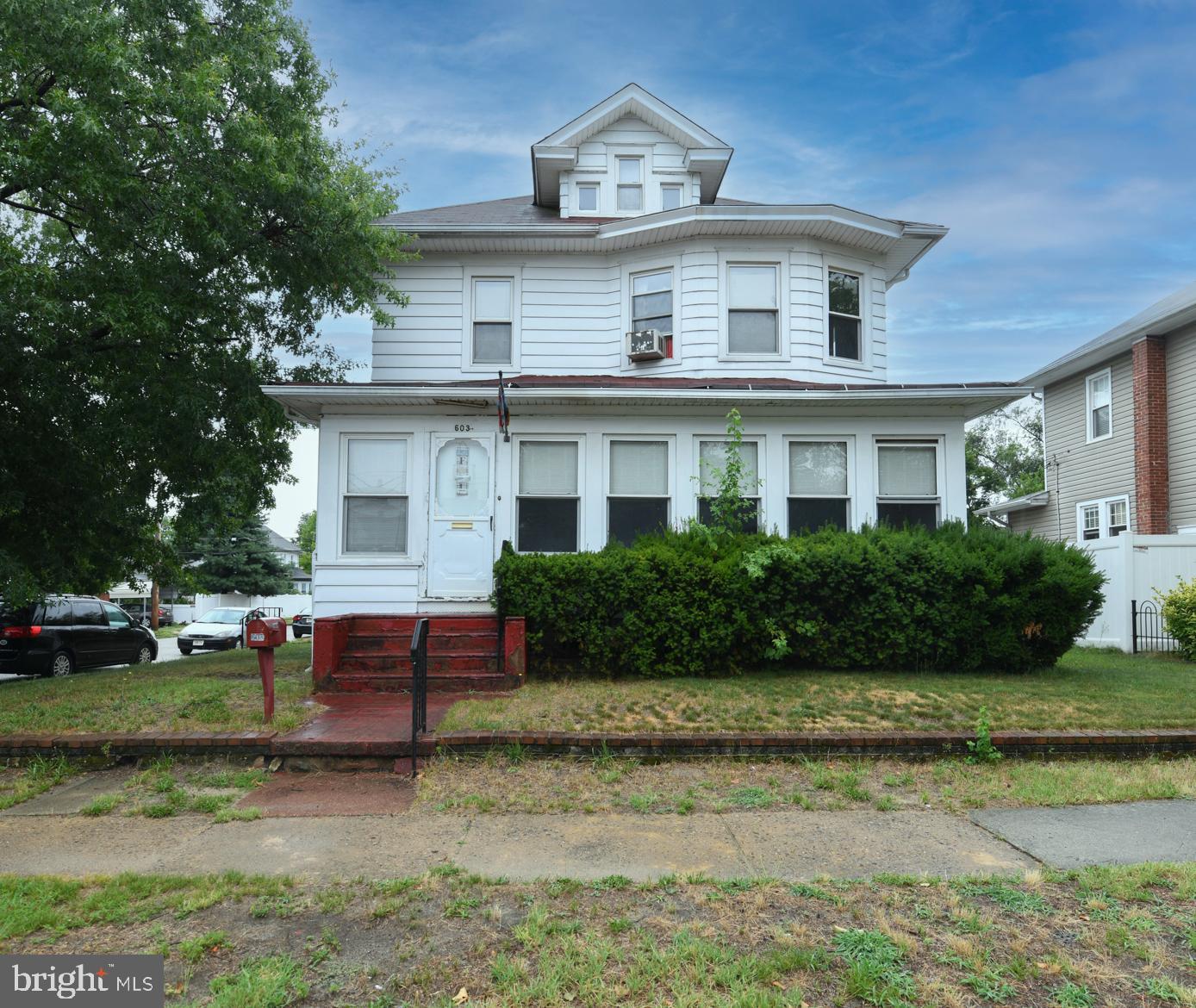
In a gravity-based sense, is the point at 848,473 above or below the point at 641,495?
above

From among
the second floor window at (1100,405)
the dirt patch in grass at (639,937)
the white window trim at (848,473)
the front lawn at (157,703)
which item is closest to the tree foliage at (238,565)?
the front lawn at (157,703)

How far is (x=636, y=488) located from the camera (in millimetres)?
11289

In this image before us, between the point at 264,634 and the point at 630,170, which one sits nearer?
the point at 264,634

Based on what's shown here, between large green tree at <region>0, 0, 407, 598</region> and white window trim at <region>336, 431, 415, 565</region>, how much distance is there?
2.68 m

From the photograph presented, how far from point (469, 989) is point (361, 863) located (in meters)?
1.58

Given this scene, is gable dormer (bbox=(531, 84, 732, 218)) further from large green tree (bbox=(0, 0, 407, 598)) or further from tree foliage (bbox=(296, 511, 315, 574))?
tree foliage (bbox=(296, 511, 315, 574))

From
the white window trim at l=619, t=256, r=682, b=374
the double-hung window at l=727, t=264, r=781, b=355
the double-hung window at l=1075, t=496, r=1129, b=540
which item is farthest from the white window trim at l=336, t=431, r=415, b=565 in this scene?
the double-hung window at l=1075, t=496, r=1129, b=540

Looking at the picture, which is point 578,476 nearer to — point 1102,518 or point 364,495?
point 364,495

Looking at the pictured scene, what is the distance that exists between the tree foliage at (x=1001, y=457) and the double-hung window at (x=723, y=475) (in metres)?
36.1

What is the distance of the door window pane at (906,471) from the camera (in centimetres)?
1126

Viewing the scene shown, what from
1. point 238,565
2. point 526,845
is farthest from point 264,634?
point 238,565

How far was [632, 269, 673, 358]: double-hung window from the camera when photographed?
504 inches

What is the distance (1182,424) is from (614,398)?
13.7 m

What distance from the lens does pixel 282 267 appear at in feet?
41.9
